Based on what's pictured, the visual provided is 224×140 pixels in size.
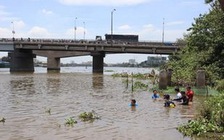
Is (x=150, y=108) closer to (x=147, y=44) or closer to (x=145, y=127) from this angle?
(x=145, y=127)

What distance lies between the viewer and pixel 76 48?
93.0m

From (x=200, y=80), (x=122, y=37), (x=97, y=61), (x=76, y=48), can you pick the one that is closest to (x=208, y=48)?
(x=200, y=80)

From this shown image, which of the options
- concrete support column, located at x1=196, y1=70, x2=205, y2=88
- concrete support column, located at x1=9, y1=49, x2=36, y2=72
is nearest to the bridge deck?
concrete support column, located at x1=9, y1=49, x2=36, y2=72

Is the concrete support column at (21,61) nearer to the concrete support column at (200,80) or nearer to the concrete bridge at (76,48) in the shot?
the concrete bridge at (76,48)

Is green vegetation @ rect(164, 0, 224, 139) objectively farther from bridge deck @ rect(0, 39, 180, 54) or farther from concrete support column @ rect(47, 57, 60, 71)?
concrete support column @ rect(47, 57, 60, 71)

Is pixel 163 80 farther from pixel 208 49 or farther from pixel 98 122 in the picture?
pixel 98 122

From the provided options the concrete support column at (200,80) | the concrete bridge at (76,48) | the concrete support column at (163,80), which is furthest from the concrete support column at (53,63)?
the concrete support column at (200,80)

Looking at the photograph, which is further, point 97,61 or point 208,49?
point 97,61

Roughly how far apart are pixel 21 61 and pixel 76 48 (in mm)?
16517

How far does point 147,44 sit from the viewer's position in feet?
287

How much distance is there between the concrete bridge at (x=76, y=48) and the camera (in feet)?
283

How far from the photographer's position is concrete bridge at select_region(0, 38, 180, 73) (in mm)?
86312

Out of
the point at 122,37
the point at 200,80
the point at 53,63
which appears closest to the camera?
the point at 200,80

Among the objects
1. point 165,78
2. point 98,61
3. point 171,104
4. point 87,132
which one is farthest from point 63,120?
point 98,61
